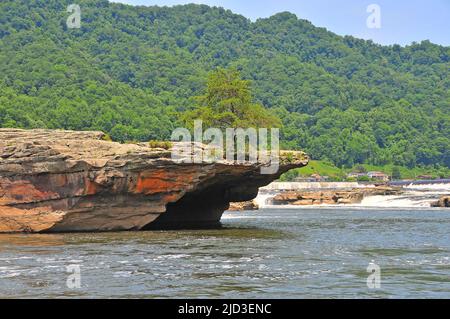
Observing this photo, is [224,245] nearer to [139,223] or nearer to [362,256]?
[362,256]

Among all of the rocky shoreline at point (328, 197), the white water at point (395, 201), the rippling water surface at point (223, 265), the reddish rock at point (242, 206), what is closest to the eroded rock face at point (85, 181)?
the rippling water surface at point (223, 265)

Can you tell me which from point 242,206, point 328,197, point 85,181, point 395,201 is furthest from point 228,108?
point 328,197

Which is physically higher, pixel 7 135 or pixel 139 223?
pixel 7 135

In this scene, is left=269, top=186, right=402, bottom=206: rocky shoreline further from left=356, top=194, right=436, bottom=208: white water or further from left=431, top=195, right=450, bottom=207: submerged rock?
left=431, top=195, right=450, bottom=207: submerged rock

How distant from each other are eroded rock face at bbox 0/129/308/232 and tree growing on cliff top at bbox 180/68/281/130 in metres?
24.3

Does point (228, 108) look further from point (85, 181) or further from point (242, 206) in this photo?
point (242, 206)

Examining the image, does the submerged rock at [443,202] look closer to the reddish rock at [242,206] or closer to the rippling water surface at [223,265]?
the reddish rock at [242,206]

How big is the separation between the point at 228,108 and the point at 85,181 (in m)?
31.2

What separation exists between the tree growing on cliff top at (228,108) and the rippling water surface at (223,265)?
27682 millimetres

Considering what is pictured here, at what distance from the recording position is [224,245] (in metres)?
38.6

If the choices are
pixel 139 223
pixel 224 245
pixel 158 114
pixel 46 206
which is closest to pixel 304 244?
pixel 224 245
